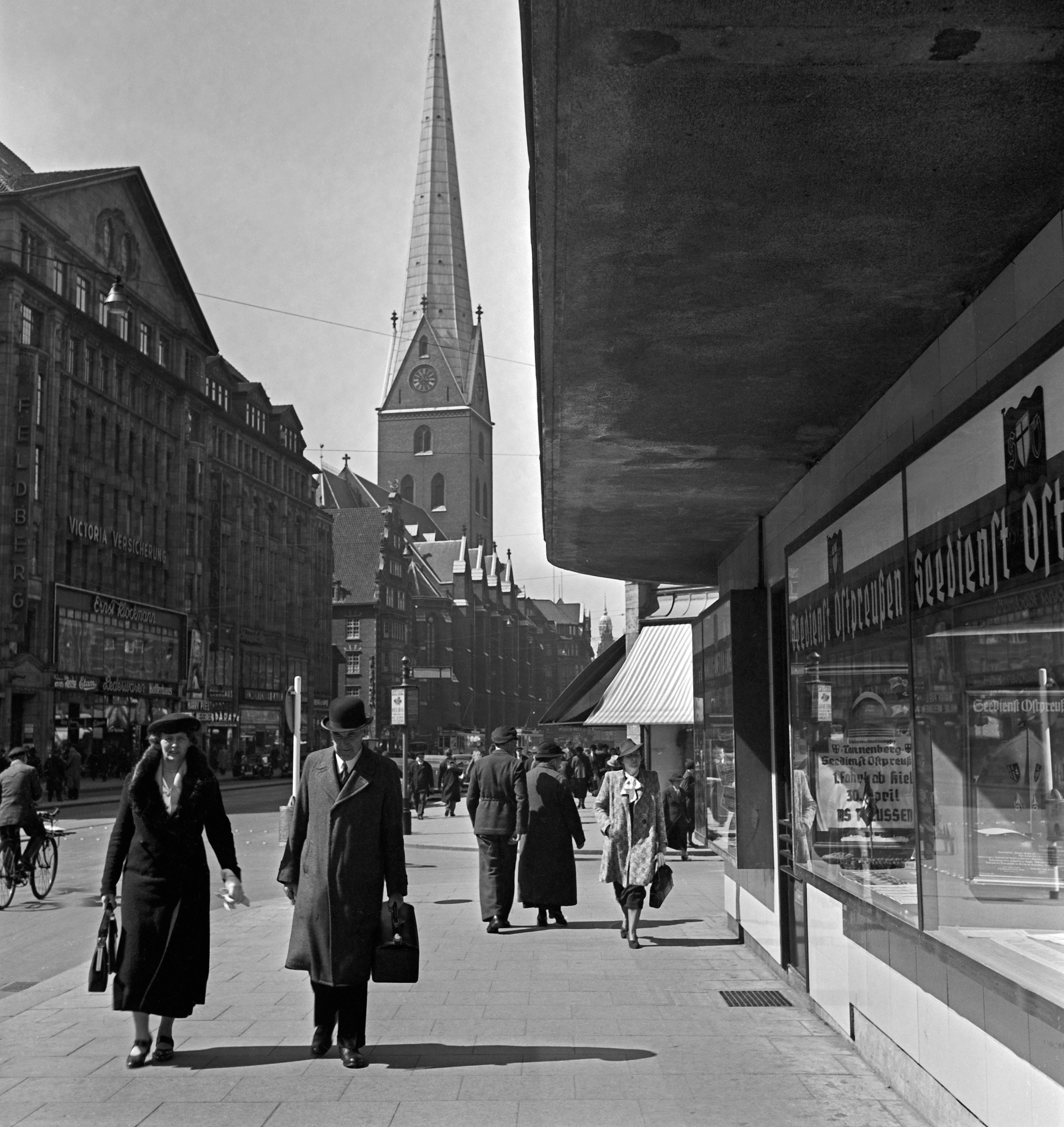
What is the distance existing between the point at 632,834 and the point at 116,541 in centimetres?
4888

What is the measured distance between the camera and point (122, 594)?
188 ft

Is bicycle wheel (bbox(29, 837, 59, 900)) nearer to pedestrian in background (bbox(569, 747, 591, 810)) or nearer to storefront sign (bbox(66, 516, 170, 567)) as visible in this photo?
pedestrian in background (bbox(569, 747, 591, 810))

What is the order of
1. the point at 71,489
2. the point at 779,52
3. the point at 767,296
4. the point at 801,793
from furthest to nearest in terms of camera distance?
the point at 71,489
the point at 801,793
the point at 767,296
the point at 779,52

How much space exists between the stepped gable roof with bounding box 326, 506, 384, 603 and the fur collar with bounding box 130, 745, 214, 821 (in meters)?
101

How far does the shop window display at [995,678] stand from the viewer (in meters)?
4.08

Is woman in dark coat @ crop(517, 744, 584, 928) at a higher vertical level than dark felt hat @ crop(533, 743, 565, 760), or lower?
lower

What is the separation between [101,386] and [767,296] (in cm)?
5491

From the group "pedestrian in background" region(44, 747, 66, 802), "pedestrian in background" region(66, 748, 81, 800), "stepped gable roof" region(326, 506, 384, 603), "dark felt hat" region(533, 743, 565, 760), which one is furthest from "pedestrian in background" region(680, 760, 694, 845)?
"stepped gable roof" region(326, 506, 384, 603)

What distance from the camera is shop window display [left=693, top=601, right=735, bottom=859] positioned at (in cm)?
1050

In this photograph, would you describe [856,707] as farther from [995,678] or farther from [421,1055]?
[421,1055]

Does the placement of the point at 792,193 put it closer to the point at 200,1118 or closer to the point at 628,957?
the point at 200,1118

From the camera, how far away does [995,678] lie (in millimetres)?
4805

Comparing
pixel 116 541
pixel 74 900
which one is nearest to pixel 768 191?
pixel 74 900

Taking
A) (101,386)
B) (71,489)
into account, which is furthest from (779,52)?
(101,386)
